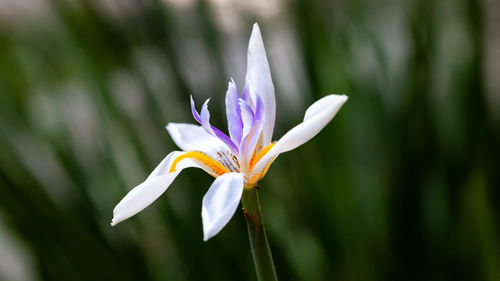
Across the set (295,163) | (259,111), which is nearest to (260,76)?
(259,111)

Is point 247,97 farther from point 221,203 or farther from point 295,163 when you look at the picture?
point 295,163

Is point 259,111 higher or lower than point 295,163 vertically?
higher

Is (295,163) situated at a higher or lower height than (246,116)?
lower

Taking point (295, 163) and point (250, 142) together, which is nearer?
point (250, 142)

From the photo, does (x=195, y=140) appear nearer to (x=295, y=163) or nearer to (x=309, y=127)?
(x=309, y=127)

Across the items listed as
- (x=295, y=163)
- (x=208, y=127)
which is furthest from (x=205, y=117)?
(x=295, y=163)

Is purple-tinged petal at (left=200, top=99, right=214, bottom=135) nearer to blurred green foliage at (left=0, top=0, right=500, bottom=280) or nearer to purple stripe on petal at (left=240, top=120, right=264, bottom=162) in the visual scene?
purple stripe on petal at (left=240, top=120, right=264, bottom=162)

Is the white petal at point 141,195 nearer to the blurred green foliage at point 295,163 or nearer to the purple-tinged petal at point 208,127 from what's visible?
the purple-tinged petal at point 208,127
